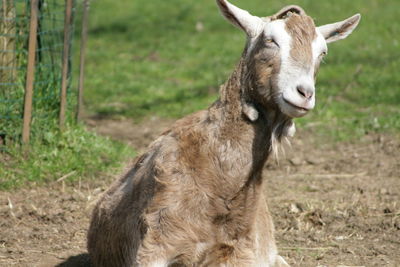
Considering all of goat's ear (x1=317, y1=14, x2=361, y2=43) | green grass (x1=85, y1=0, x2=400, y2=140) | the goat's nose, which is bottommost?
green grass (x1=85, y1=0, x2=400, y2=140)

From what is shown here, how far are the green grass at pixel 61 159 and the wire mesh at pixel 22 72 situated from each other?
0.16m

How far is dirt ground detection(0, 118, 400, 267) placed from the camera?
6359 millimetres

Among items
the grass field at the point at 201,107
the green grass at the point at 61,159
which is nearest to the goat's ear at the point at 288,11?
the grass field at the point at 201,107

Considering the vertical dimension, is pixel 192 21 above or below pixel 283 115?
below

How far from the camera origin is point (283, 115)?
4695 mm

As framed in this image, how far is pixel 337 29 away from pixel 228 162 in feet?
4.11

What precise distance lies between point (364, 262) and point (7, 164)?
12.3 feet

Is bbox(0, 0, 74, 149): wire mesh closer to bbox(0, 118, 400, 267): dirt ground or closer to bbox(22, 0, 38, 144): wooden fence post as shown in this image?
bbox(22, 0, 38, 144): wooden fence post

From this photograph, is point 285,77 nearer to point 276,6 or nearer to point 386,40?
point 386,40

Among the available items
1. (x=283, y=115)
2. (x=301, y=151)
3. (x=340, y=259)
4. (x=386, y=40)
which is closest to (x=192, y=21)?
(x=386, y=40)

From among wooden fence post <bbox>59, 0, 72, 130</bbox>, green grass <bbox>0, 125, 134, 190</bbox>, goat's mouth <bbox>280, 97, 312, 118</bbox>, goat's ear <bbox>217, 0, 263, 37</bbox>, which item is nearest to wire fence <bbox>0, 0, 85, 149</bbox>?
wooden fence post <bbox>59, 0, 72, 130</bbox>

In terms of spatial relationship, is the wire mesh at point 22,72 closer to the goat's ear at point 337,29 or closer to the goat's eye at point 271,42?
the goat's ear at point 337,29

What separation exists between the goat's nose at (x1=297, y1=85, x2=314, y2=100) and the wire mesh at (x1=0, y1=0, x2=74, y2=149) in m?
4.30

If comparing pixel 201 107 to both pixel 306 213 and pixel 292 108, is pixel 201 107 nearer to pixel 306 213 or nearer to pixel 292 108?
pixel 306 213
